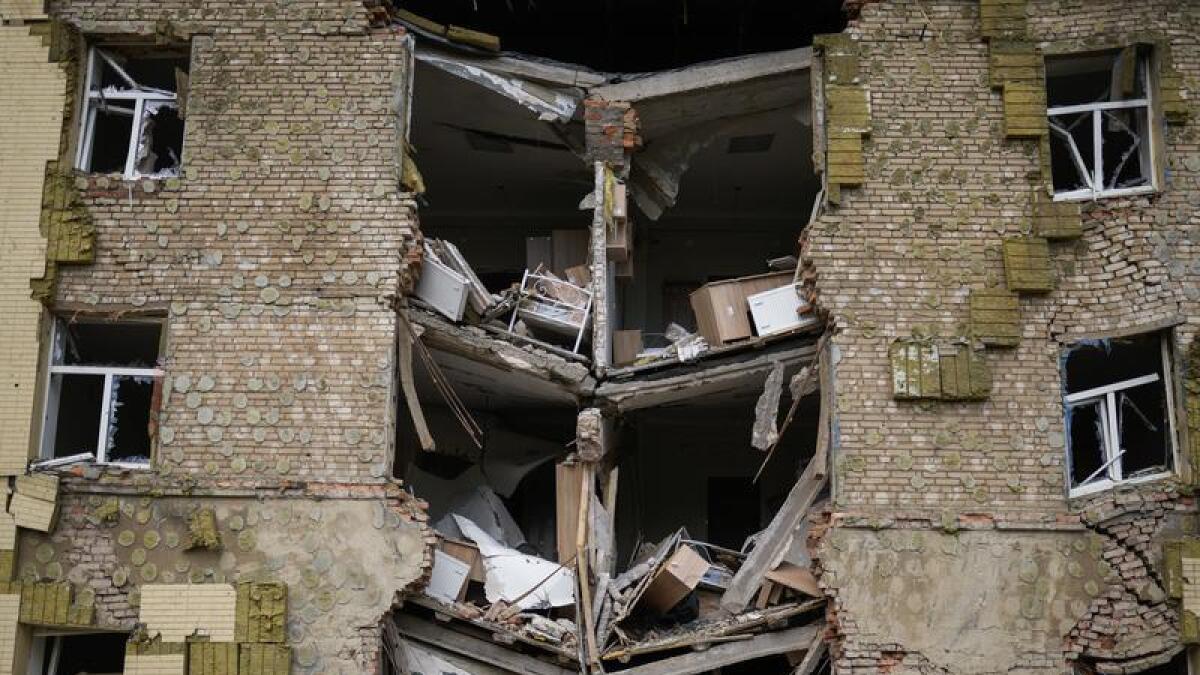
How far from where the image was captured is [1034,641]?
36.1ft

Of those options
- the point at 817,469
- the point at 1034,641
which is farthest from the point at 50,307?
the point at 1034,641

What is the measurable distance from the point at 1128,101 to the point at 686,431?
6.24 m

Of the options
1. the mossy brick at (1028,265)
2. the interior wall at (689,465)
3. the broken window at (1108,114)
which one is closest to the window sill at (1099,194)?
the broken window at (1108,114)

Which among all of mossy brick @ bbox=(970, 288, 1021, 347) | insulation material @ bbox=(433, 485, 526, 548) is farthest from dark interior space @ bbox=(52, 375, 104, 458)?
mossy brick @ bbox=(970, 288, 1021, 347)

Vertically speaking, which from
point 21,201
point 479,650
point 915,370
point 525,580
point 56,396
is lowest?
point 479,650

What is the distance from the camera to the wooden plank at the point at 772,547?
12.0 meters

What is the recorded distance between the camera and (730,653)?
38.1 feet

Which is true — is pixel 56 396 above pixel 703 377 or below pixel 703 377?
below

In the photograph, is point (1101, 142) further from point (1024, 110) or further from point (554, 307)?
point (554, 307)

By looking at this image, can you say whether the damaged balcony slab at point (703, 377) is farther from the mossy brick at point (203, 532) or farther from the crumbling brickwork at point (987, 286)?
the mossy brick at point (203, 532)

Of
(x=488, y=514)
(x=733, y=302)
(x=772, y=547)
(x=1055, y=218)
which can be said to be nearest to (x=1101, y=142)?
(x=1055, y=218)

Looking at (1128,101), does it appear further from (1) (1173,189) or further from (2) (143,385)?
(2) (143,385)

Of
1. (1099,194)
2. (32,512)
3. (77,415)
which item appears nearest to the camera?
(32,512)

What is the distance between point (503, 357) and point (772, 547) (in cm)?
319
